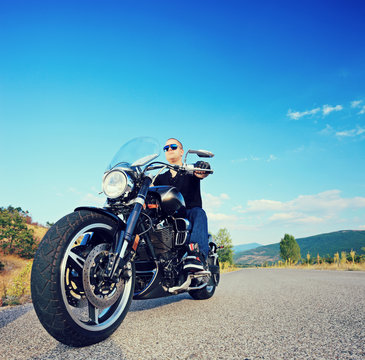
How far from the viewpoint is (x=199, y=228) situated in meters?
3.25

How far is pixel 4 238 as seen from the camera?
20.2 m

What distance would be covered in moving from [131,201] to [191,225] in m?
1.13

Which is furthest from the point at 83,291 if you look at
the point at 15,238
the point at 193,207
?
the point at 15,238

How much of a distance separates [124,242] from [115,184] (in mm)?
498

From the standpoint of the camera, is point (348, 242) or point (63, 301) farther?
point (348, 242)

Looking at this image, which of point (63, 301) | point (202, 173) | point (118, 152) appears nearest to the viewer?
point (63, 301)

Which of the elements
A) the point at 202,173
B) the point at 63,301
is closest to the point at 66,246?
the point at 63,301

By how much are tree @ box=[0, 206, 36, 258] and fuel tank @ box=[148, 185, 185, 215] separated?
21.1 metres

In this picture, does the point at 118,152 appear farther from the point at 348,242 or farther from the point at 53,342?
the point at 348,242

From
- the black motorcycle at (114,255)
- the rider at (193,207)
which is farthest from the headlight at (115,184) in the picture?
the rider at (193,207)

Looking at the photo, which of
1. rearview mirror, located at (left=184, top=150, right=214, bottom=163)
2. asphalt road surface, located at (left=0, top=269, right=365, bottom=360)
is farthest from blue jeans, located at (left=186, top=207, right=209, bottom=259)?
rearview mirror, located at (left=184, top=150, right=214, bottom=163)

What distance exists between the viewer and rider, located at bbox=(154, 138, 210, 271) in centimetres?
290

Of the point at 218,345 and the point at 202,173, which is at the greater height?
the point at 202,173

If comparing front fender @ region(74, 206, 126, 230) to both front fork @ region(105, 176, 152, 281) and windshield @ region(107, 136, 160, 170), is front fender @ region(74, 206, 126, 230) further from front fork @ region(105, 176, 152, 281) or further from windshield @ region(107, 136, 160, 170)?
windshield @ region(107, 136, 160, 170)
